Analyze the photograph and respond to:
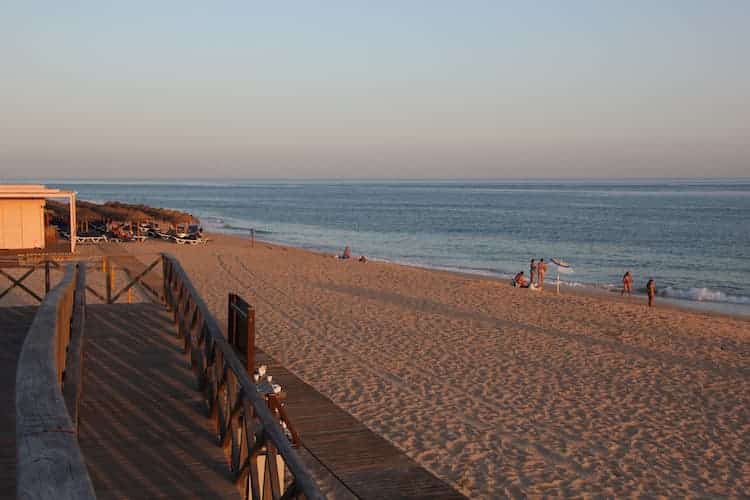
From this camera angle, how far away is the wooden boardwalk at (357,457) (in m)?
5.52

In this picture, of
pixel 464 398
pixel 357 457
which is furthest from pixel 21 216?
pixel 357 457

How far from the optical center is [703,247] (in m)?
44.4

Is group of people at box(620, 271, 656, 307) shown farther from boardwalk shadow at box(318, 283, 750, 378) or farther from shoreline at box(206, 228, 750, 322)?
boardwalk shadow at box(318, 283, 750, 378)

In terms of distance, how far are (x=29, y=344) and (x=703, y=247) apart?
46.3 m

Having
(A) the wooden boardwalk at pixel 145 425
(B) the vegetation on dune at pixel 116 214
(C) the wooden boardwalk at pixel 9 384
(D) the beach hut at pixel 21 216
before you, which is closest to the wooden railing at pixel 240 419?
(A) the wooden boardwalk at pixel 145 425


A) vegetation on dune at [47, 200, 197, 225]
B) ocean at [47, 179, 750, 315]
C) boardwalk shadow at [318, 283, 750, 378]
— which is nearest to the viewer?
boardwalk shadow at [318, 283, 750, 378]

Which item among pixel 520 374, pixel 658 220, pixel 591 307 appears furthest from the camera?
pixel 658 220

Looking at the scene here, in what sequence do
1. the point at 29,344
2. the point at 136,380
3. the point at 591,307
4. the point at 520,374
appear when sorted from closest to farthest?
the point at 29,344, the point at 136,380, the point at 520,374, the point at 591,307

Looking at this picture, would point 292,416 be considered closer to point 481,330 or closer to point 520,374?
point 520,374

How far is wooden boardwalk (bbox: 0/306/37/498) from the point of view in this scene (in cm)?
429

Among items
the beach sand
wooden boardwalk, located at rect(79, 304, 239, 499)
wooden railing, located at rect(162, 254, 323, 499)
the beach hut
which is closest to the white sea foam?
the beach sand

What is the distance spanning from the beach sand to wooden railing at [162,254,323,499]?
2.75 metres

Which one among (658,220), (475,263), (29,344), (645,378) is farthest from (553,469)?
(658,220)

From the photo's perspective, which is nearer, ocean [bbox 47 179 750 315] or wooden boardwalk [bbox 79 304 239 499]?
wooden boardwalk [bbox 79 304 239 499]
